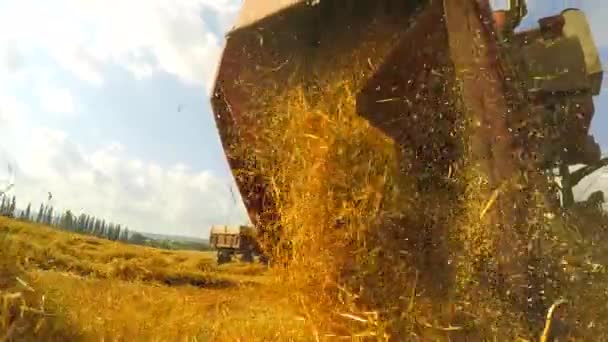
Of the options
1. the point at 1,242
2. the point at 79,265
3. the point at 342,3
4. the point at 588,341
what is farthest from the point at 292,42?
the point at 79,265

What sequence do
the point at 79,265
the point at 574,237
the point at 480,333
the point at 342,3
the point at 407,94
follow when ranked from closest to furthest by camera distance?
the point at 480,333 → the point at 407,94 → the point at 342,3 → the point at 574,237 → the point at 79,265

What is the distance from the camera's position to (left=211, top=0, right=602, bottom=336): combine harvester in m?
2.49

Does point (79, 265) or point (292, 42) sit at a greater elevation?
point (292, 42)

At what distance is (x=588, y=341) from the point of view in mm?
2607

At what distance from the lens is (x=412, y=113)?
2.56m

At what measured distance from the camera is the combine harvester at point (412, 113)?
2490 millimetres

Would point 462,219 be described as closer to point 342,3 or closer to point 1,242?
point 342,3

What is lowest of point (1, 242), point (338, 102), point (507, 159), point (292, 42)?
point (1, 242)

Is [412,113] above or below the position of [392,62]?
below

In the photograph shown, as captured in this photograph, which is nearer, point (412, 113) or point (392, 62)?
point (392, 62)

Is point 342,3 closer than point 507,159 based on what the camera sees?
No

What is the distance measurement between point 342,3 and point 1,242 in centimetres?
189

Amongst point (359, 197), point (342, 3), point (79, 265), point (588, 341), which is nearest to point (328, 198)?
point (359, 197)

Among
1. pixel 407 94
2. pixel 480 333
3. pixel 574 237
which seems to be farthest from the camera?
pixel 574 237
